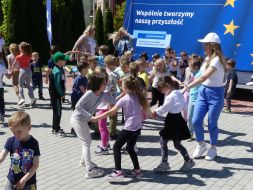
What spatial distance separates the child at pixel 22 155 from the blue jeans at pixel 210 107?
3.50 m

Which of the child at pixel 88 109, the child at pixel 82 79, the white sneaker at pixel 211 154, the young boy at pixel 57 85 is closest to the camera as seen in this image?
the child at pixel 88 109

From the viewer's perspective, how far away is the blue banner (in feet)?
40.0

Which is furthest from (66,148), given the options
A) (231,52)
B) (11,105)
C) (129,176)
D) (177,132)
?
(231,52)

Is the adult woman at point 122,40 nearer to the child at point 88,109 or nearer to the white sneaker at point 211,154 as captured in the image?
the white sneaker at point 211,154

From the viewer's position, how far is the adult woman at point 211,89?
6.35m

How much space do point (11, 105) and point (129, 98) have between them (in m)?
6.50

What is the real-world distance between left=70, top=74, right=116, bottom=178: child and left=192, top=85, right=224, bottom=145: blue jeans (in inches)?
63.1

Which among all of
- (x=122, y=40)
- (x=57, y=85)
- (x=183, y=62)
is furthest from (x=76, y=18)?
(x=57, y=85)

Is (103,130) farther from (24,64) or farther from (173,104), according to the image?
(24,64)

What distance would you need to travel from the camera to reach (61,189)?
532cm

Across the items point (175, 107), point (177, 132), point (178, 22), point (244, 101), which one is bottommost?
point (244, 101)

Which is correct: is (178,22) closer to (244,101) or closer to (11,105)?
(244,101)

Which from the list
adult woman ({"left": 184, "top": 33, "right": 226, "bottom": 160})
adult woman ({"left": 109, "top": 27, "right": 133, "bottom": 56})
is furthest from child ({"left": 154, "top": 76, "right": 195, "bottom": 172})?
adult woman ({"left": 109, "top": 27, "right": 133, "bottom": 56})

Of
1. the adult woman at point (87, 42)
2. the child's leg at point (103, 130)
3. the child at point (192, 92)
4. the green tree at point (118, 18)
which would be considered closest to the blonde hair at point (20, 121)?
the child's leg at point (103, 130)
